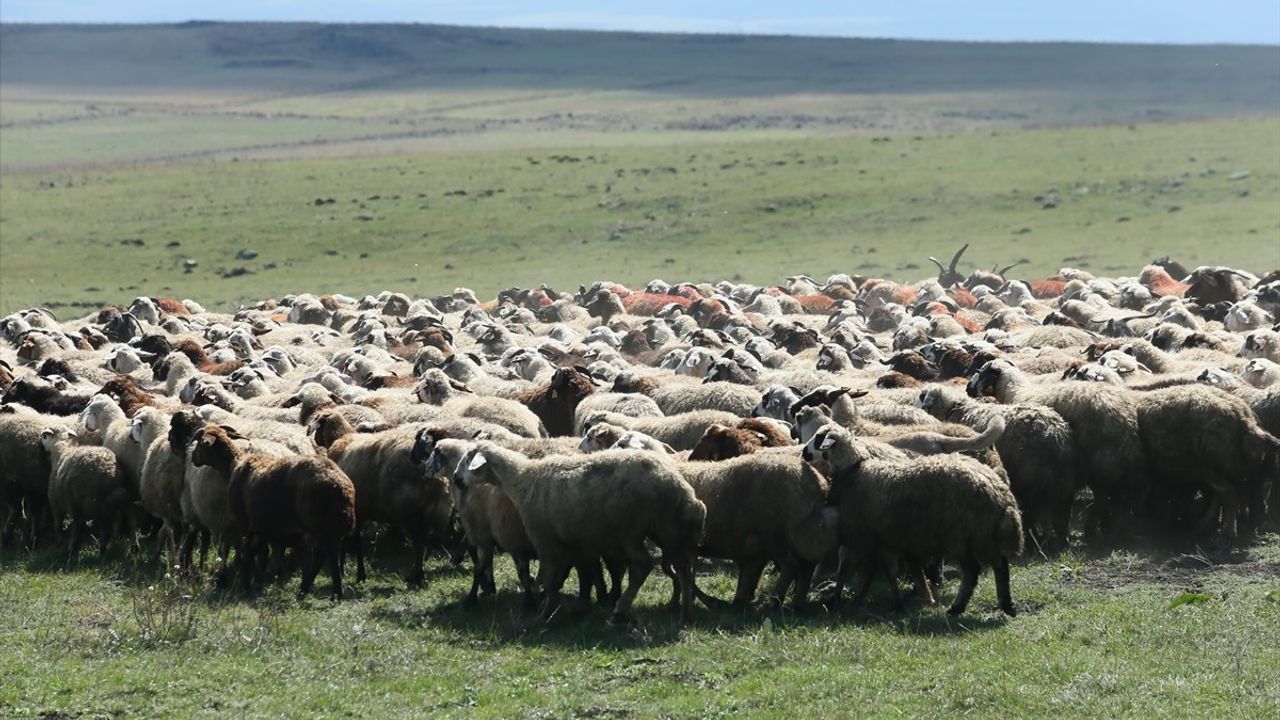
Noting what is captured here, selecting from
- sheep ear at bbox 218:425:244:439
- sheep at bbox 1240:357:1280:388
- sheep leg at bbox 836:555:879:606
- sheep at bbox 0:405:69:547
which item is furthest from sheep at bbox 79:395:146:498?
sheep at bbox 1240:357:1280:388

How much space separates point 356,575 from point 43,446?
12.9 ft

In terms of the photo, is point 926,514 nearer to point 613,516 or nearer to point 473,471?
point 613,516

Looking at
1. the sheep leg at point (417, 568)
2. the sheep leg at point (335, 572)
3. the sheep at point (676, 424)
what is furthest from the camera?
the sheep at point (676, 424)

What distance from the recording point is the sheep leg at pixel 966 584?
1166cm

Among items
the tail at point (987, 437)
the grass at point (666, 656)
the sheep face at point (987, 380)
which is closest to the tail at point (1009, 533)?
the grass at point (666, 656)

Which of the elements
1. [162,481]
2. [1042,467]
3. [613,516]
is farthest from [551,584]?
[1042,467]

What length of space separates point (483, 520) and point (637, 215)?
1745 inches

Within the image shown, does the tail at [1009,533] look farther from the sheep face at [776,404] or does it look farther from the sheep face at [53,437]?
the sheep face at [53,437]

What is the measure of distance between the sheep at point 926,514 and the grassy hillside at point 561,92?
80.5m

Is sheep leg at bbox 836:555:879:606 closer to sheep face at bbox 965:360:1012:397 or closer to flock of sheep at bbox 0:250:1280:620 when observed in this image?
flock of sheep at bbox 0:250:1280:620

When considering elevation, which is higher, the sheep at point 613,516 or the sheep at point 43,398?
the sheep at point 613,516

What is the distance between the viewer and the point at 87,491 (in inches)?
583

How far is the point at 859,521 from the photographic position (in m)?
12.0

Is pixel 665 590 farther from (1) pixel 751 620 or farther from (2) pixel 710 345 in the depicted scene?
(2) pixel 710 345
